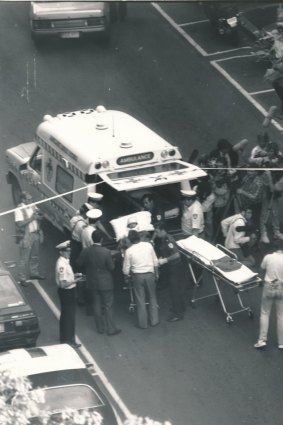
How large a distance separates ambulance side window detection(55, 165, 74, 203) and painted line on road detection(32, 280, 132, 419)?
1.40 meters

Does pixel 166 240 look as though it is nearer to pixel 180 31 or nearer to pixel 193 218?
pixel 193 218

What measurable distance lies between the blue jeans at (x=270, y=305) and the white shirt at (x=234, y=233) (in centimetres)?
138

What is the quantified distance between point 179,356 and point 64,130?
4.11m

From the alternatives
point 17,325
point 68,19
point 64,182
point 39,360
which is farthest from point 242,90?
point 39,360

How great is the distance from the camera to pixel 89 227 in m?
16.7

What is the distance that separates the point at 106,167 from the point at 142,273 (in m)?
1.67

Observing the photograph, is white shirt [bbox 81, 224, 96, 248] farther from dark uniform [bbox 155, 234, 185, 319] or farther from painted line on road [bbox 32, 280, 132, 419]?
painted line on road [bbox 32, 280, 132, 419]

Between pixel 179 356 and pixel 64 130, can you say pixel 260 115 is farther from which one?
pixel 179 356

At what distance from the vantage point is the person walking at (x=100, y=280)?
53.2 feet

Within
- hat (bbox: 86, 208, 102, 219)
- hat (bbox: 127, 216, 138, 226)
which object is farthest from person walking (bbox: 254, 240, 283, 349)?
hat (bbox: 86, 208, 102, 219)

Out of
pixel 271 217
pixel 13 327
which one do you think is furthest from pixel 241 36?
pixel 13 327

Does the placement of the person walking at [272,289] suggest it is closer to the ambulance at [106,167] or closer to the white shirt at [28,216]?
the ambulance at [106,167]

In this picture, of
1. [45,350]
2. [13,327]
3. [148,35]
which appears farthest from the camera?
[148,35]

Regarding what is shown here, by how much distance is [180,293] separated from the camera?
16.8 m
